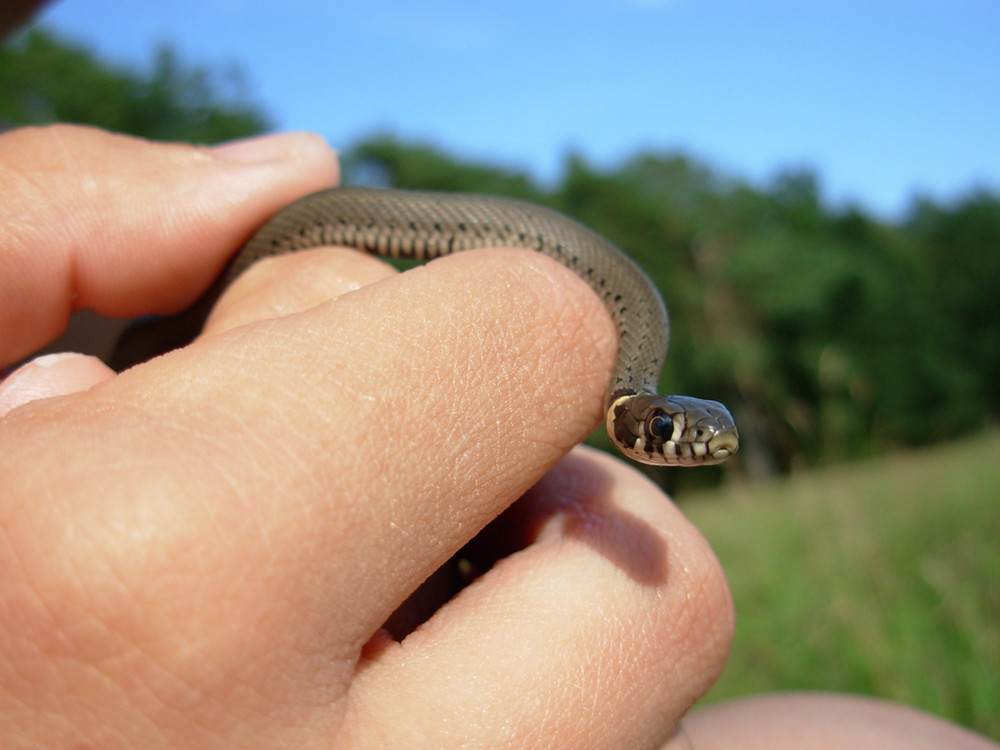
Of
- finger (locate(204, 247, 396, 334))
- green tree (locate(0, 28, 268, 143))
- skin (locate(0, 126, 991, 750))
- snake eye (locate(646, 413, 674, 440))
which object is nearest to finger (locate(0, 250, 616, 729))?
skin (locate(0, 126, 991, 750))

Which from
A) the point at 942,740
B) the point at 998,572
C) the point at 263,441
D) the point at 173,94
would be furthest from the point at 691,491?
the point at 173,94

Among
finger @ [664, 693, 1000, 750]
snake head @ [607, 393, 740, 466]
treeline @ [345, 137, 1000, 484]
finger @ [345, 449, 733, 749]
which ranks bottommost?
treeline @ [345, 137, 1000, 484]

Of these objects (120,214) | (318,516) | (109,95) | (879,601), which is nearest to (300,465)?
(318,516)

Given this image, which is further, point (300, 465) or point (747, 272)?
point (747, 272)

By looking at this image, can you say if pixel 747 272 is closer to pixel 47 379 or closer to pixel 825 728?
pixel 825 728

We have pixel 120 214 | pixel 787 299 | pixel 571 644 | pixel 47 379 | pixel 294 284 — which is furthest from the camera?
pixel 787 299

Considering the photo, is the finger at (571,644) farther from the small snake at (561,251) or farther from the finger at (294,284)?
the finger at (294,284)

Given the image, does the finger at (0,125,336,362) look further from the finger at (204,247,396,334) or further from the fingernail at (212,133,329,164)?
the finger at (204,247,396,334)
